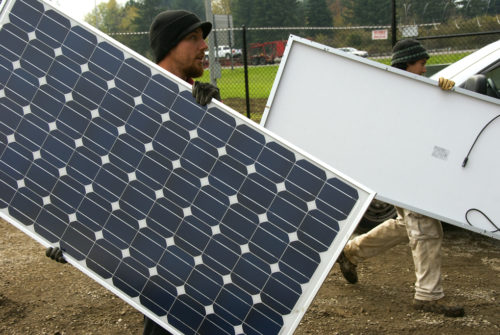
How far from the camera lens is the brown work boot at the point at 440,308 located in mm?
4438

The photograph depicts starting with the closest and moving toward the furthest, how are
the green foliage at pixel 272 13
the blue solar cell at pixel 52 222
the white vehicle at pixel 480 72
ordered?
the blue solar cell at pixel 52 222 < the white vehicle at pixel 480 72 < the green foliage at pixel 272 13

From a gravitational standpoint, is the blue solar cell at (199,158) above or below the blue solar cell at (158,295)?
above

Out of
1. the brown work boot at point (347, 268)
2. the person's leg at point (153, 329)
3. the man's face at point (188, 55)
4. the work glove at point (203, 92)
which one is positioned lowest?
the person's leg at point (153, 329)

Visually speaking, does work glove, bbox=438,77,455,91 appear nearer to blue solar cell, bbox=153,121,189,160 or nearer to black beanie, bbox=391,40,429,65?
black beanie, bbox=391,40,429,65

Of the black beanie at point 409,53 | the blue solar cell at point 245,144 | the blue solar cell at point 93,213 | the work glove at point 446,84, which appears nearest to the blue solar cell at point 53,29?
the blue solar cell at point 93,213

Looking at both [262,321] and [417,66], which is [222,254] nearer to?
[262,321]

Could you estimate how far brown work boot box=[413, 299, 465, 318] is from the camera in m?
4.44

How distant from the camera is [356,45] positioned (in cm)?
2958

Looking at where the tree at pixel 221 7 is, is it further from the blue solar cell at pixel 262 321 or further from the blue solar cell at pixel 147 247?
the blue solar cell at pixel 262 321

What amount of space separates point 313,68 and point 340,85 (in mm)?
275

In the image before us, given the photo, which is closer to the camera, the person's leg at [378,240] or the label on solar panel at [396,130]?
the label on solar panel at [396,130]

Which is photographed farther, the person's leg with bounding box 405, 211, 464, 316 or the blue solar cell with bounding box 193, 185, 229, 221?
the person's leg with bounding box 405, 211, 464, 316

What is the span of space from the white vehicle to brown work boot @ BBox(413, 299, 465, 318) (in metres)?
2.10

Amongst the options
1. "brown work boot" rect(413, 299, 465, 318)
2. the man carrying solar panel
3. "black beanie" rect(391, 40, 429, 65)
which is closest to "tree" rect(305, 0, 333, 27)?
"black beanie" rect(391, 40, 429, 65)
